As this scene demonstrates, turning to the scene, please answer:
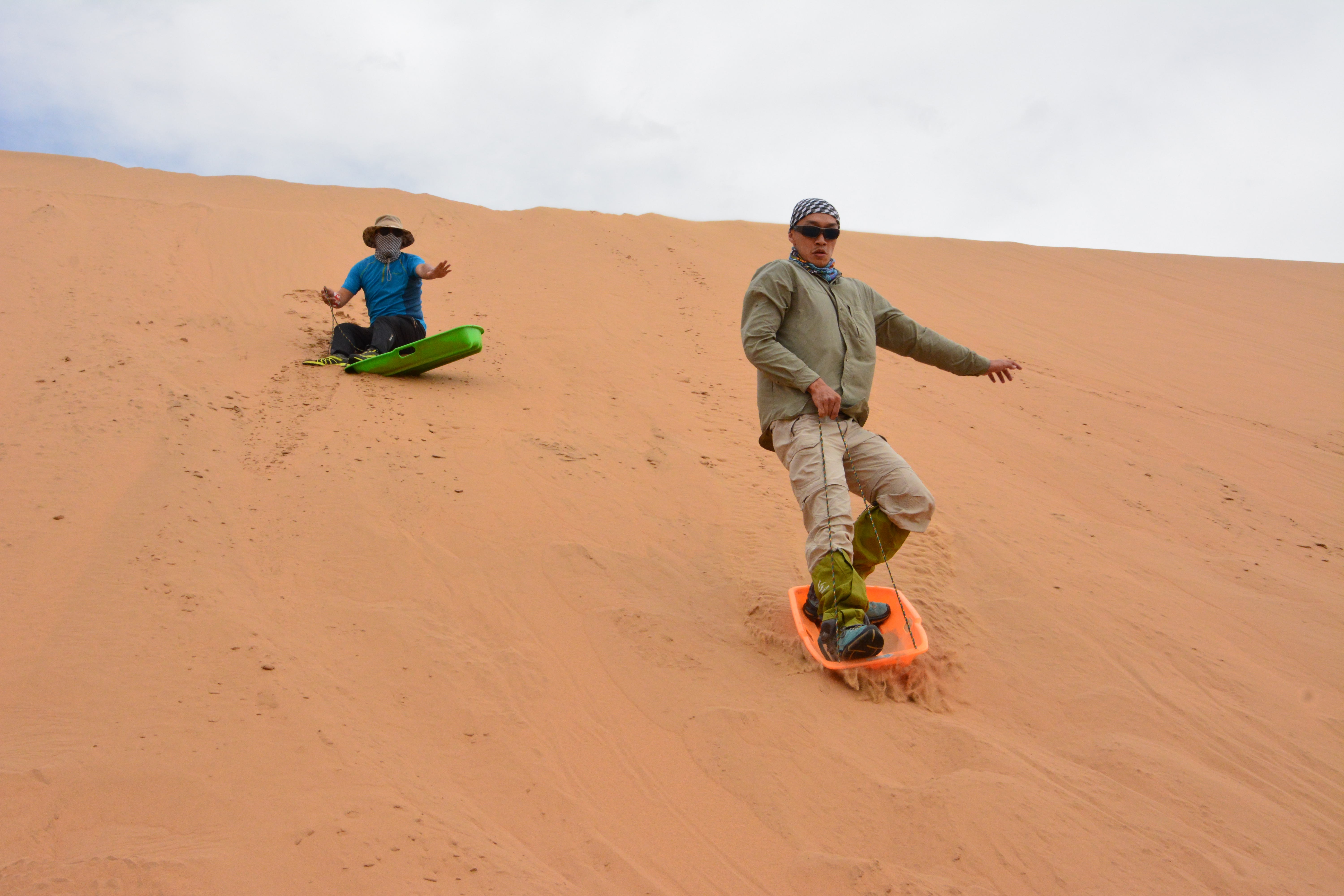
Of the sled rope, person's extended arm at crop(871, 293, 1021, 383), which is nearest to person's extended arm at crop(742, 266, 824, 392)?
the sled rope

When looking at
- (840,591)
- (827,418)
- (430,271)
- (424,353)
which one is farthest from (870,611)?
(430,271)

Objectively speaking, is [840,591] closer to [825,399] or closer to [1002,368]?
[825,399]

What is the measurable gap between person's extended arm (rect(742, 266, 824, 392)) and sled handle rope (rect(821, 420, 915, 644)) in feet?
0.81

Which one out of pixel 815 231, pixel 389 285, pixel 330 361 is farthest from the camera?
pixel 389 285

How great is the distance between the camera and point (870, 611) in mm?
3385

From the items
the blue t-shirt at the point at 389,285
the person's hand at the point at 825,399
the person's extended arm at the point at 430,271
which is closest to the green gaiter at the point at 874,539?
the person's hand at the point at 825,399

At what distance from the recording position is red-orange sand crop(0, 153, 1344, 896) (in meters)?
2.10

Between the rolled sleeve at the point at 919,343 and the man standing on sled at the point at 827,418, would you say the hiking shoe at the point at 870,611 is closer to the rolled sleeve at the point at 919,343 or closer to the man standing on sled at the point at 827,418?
the man standing on sled at the point at 827,418

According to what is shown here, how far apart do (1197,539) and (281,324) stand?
20.6 feet

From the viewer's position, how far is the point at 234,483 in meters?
3.75

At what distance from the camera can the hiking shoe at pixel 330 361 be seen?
554cm

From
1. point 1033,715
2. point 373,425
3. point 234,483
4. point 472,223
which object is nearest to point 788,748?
point 1033,715

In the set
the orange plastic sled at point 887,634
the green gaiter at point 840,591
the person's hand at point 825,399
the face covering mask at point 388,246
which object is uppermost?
the face covering mask at point 388,246

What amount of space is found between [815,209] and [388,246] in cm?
375
